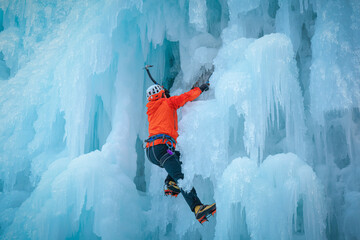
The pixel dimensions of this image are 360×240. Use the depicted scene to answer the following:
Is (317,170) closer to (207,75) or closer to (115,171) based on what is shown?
(207,75)

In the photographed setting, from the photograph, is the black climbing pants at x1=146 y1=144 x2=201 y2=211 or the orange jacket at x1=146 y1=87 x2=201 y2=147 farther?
the orange jacket at x1=146 y1=87 x2=201 y2=147

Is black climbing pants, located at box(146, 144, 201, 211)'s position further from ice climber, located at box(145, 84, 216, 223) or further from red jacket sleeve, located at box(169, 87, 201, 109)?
red jacket sleeve, located at box(169, 87, 201, 109)

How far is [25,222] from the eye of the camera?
14.7 ft

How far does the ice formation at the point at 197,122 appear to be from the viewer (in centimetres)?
363

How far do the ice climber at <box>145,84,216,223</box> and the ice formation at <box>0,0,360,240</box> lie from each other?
6.9 inches

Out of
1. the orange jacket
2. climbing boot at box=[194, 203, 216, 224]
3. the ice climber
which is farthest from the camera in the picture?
the orange jacket

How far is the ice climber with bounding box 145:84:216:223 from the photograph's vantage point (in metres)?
3.86

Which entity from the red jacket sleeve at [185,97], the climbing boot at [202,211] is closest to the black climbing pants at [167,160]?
the climbing boot at [202,211]

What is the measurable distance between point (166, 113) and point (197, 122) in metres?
0.44

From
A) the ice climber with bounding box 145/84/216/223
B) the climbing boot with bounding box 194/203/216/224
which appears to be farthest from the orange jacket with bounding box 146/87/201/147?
the climbing boot with bounding box 194/203/216/224

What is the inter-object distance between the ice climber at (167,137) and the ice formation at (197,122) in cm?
17

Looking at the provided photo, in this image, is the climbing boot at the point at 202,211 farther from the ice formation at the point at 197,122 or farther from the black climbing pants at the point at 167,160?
the black climbing pants at the point at 167,160

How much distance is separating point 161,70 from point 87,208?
2.63 m

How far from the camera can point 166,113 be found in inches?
160
